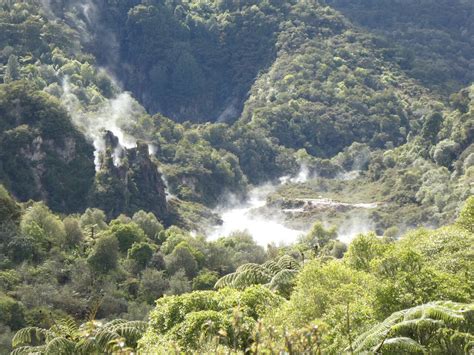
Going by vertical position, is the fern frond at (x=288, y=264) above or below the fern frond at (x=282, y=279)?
above

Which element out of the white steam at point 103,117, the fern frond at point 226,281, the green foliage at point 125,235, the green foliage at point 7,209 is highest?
the white steam at point 103,117

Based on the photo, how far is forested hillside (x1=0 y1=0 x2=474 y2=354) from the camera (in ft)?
75.3

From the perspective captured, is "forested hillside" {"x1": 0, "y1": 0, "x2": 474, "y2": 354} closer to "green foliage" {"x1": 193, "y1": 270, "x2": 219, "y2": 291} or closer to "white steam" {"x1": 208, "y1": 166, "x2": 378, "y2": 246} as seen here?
"green foliage" {"x1": 193, "y1": 270, "x2": 219, "y2": 291}

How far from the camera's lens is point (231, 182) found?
126 meters

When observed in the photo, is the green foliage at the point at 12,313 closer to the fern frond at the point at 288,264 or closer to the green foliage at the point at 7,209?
the fern frond at the point at 288,264

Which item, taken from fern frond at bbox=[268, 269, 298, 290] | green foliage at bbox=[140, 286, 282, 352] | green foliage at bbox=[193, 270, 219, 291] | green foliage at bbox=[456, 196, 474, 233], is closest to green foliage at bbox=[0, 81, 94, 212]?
green foliage at bbox=[193, 270, 219, 291]

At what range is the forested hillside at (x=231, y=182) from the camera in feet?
75.3

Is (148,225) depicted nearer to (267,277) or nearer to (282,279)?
(267,277)

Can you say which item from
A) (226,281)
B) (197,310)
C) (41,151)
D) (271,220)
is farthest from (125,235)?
(271,220)

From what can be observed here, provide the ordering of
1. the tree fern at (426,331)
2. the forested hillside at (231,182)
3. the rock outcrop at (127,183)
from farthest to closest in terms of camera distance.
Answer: the rock outcrop at (127,183), the forested hillside at (231,182), the tree fern at (426,331)

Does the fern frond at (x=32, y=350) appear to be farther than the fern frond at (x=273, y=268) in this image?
No

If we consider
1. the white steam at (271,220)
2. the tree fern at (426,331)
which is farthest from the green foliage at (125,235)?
the tree fern at (426,331)

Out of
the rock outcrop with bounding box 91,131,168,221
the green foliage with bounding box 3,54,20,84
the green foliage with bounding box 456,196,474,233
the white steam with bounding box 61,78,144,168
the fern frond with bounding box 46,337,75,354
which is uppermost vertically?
the green foliage with bounding box 3,54,20,84

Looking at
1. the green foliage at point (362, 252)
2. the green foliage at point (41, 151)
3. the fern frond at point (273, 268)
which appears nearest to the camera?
the green foliage at point (362, 252)
